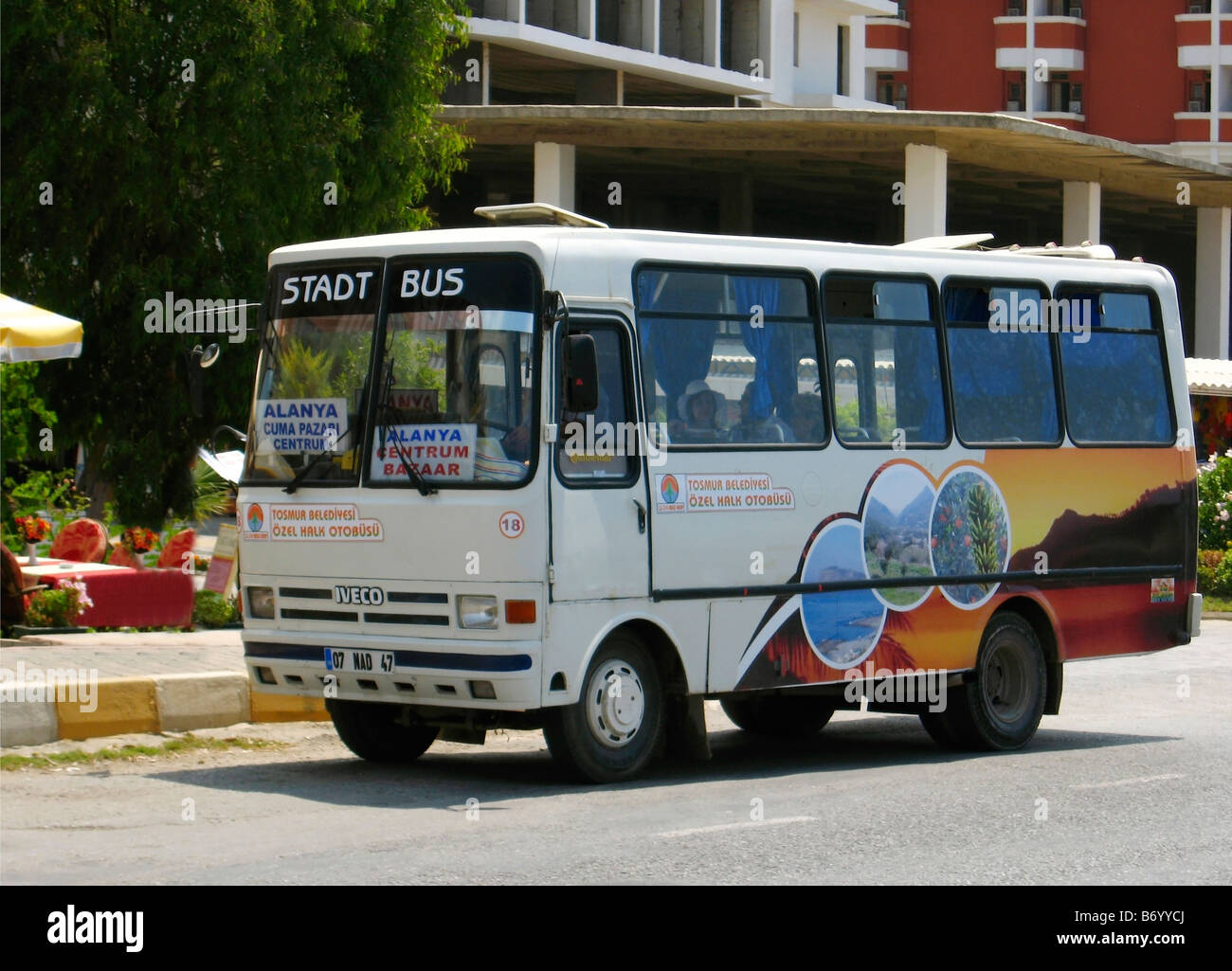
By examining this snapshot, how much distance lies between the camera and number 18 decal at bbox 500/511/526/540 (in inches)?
379

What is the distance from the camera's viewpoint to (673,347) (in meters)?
10.5

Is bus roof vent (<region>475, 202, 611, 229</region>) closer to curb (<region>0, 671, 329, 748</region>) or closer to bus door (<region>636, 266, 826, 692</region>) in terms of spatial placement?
bus door (<region>636, 266, 826, 692</region>)

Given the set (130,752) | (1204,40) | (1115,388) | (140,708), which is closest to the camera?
(130,752)

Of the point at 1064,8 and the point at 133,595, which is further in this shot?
the point at 1064,8

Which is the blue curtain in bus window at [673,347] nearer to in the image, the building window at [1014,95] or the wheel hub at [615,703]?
the wheel hub at [615,703]

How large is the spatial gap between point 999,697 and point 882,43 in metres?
64.6

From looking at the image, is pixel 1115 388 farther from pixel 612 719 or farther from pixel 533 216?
pixel 612 719

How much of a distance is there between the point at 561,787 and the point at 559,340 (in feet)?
7.85

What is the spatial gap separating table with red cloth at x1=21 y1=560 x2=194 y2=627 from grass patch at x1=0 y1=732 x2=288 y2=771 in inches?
191

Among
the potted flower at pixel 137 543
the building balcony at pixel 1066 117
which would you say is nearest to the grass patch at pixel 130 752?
the potted flower at pixel 137 543

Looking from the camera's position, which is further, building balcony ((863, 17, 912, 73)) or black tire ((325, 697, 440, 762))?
→ building balcony ((863, 17, 912, 73))

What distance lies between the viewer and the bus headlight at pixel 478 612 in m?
9.70

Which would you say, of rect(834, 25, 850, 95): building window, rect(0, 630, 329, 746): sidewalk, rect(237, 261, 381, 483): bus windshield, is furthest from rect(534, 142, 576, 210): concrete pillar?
rect(834, 25, 850, 95): building window

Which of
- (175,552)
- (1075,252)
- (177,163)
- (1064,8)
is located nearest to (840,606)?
(1075,252)
